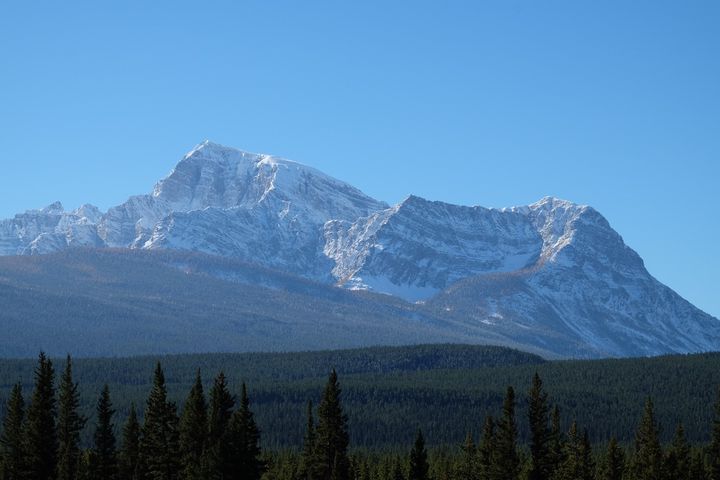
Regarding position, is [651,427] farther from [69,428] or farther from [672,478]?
[69,428]

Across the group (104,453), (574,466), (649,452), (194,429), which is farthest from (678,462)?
(104,453)

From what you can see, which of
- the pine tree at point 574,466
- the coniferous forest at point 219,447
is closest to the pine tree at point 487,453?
the coniferous forest at point 219,447

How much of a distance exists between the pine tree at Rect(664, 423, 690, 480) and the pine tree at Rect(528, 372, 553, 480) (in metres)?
11.3

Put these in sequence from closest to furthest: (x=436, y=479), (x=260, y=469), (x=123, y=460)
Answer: (x=260, y=469)
(x=123, y=460)
(x=436, y=479)

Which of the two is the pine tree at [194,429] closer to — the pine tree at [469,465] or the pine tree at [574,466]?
the pine tree at [469,465]

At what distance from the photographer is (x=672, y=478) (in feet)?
404

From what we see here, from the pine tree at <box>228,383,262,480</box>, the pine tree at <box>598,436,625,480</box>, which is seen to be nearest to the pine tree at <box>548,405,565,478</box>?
the pine tree at <box>598,436,625,480</box>

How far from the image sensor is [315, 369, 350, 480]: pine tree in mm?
103750

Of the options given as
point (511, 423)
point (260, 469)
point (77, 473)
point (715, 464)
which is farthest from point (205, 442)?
point (715, 464)

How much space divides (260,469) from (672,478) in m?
39.1

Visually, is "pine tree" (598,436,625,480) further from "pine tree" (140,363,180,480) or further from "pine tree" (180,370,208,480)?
"pine tree" (140,363,180,480)

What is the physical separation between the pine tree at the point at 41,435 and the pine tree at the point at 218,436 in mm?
12334

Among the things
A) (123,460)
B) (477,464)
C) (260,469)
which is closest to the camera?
(260,469)

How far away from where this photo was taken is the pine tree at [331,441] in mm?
103750
